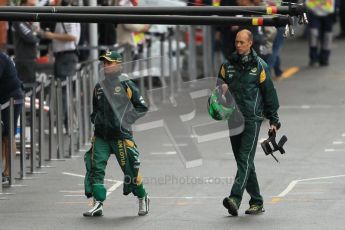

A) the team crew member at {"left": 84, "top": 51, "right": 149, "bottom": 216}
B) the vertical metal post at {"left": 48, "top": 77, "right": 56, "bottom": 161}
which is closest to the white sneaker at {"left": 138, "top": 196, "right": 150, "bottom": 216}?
the team crew member at {"left": 84, "top": 51, "right": 149, "bottom": 216}

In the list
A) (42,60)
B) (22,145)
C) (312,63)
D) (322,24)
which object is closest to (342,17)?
(312,63)

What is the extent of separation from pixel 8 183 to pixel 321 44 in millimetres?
12797

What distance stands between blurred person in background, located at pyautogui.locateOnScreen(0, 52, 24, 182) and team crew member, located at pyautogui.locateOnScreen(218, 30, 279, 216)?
11.6ft

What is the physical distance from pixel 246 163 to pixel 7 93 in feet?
13.5

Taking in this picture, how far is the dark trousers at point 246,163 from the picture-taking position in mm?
14132

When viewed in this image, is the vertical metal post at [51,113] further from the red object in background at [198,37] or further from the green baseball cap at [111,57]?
the red object in background at [198,37]

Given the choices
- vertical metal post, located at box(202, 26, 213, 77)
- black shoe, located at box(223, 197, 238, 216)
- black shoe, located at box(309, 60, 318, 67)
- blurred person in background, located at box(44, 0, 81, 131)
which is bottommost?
black shoe, located at box(309, 60, 318, 67)

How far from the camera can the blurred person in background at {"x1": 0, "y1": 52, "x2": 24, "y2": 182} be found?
655 inches

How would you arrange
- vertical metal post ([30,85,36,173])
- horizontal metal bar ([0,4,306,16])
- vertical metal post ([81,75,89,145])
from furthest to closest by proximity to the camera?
vertical metal post ([81,75,89,145])
vertical metal post ([30,85,36,173])
horizontal metal bar ([0,4,306,16])

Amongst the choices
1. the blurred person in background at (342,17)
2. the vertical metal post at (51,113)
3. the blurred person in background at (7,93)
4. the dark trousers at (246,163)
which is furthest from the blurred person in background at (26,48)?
the blurred person in background at (342,17)

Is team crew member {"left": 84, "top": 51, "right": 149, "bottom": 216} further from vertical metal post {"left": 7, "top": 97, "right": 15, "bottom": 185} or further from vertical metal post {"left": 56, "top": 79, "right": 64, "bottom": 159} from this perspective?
vertical metal post {"left": 56, "top": 79, "right": 64, "bottom": 159}

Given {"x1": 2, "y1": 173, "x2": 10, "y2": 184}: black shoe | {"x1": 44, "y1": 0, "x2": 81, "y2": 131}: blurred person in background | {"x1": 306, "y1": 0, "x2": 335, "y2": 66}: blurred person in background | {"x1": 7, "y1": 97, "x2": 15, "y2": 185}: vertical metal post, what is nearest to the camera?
{"x1": 7, "y1": 97, "x2": 15, "y2": 185}: vertical metal post

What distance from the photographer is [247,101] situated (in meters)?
14.2

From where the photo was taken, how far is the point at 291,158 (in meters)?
18.3
